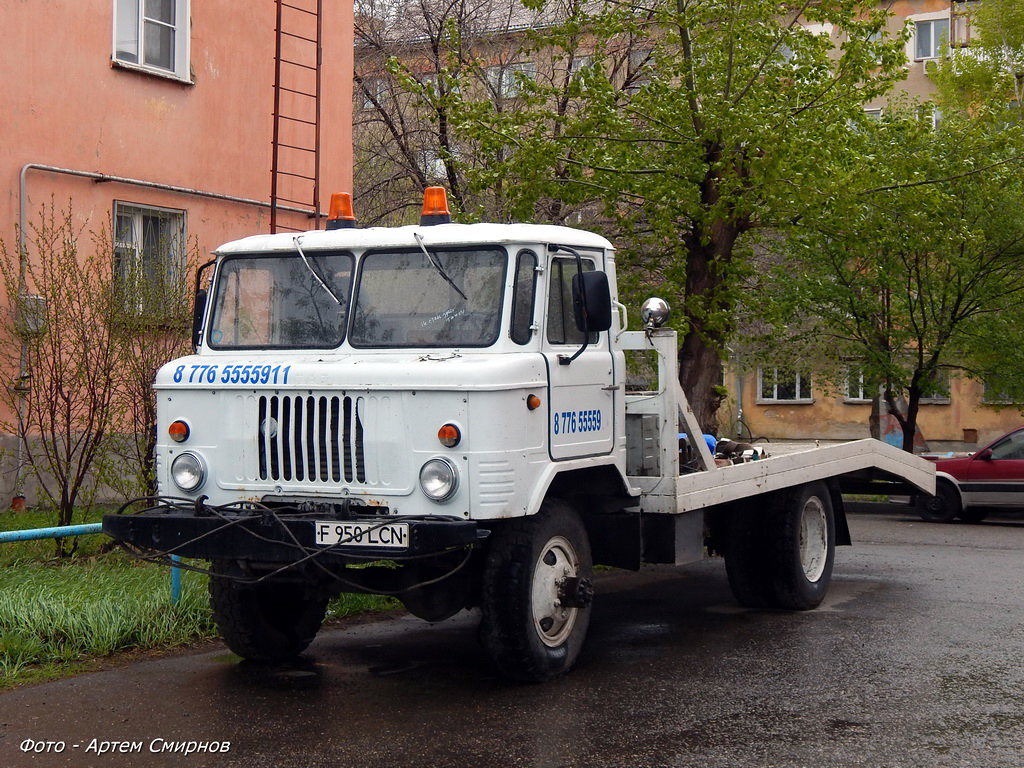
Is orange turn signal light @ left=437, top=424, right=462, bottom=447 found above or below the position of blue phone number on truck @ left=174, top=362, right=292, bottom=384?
below

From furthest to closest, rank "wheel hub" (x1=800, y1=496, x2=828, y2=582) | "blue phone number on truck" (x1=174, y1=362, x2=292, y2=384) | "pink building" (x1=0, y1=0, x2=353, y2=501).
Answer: "pink building" (x1=0, y1=0, x2=353, y2=501)
"wheel hub" (x1=800, y1=496, x2=828, y2=582)
"blue phone number on truck" (x1=174, y1=362, x2=292, y2=384)

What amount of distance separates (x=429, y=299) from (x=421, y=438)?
3.09 feet

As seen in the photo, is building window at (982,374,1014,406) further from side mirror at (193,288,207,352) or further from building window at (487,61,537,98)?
side mirror at (193,288,207,352)

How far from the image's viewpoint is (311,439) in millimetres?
6844

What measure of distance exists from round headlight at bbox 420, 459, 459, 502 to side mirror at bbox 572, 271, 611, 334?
4.32ft

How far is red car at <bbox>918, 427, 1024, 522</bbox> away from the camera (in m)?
17.2

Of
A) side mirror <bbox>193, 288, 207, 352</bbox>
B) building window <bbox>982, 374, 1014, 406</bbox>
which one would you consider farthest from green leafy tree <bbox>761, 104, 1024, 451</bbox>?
side mirror <bbox>193, 288, 207, 352</bbox>

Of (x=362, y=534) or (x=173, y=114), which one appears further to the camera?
(x=173, y=114)

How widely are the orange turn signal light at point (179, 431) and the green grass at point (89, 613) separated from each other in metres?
1.42

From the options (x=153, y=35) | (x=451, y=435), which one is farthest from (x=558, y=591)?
(x=153, y=35)

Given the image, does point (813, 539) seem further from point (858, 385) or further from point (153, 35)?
point (858, 385)

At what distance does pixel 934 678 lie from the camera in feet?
23.6

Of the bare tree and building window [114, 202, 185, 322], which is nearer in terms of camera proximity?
the bare tree

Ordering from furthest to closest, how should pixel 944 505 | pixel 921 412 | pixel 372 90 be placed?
pixel 921 412
pixel 372 90
pixel 944 505
